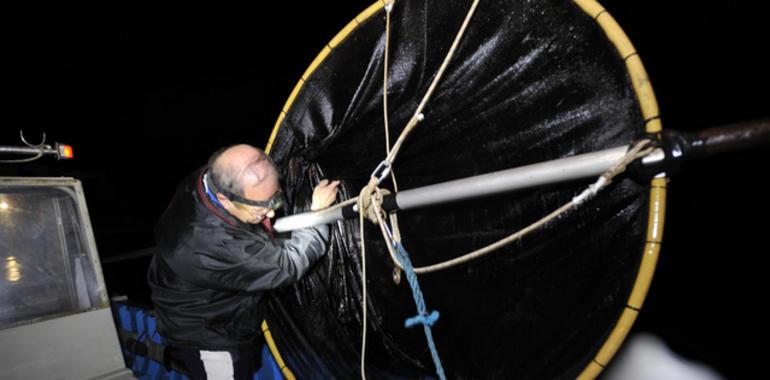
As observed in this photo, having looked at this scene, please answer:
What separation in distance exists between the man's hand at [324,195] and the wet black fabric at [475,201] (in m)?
0.11

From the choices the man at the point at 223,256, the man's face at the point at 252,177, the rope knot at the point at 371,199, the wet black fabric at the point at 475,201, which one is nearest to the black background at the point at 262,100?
the wet black fabric at the point at 475,201

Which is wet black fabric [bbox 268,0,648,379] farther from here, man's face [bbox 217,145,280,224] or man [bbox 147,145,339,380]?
man's face [bbox 217,145,280,224]

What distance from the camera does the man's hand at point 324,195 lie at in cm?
170

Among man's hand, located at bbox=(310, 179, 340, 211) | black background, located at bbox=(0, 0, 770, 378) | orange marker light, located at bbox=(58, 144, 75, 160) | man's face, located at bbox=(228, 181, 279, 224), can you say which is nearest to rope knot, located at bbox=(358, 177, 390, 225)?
man's hand, located at bbox=(310, 179, 340, 211)

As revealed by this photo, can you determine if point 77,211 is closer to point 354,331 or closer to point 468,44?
point 354,331

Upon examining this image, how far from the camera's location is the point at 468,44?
133 cm

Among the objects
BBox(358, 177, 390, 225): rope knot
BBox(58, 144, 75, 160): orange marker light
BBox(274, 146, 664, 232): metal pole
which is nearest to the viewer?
BBox(274, 146, 664, 232): metal pole

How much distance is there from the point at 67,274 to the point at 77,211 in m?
0.56

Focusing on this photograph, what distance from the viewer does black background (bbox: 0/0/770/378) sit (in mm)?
1779

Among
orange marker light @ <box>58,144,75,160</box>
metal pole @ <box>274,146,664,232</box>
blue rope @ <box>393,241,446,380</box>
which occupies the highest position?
orange marker light @ <box>58,144,75,160</box>

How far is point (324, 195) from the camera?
5.66 feet

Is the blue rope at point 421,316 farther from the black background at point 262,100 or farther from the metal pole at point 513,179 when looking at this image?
the black background at point 262,100

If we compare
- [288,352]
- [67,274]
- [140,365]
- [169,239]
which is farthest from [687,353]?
[67,274]

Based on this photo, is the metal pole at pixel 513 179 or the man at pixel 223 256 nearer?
the metal pole at pixel 513 179
